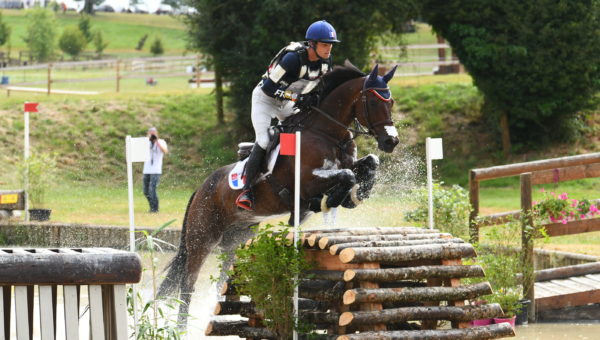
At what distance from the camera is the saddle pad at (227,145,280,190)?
768 cm

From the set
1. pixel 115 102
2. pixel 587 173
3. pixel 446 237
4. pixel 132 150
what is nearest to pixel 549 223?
pixel 587 173

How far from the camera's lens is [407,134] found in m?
19.2

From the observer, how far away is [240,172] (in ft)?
26.3

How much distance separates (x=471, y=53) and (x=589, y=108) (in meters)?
2.47

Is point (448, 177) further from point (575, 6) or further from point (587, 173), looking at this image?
point (587, 173)

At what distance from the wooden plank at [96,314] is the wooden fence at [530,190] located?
182 inches

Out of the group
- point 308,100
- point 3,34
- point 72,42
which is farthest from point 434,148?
point 3,34

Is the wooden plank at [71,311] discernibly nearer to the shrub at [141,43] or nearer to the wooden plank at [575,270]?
the wooden plank at [575,270]

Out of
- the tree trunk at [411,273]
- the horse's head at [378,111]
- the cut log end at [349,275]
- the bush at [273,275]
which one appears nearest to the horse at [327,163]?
the horse's head at [378,111]

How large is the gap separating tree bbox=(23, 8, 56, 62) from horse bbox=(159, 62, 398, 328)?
37214 mm

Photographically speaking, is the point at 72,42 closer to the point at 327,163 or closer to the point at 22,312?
the point at 327,163

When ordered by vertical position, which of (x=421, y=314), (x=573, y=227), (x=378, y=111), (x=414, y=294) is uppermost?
(x=378, y=111)

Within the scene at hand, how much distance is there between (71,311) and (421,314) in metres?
2.52

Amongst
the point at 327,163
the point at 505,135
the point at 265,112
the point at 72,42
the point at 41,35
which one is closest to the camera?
the point at 327,163
